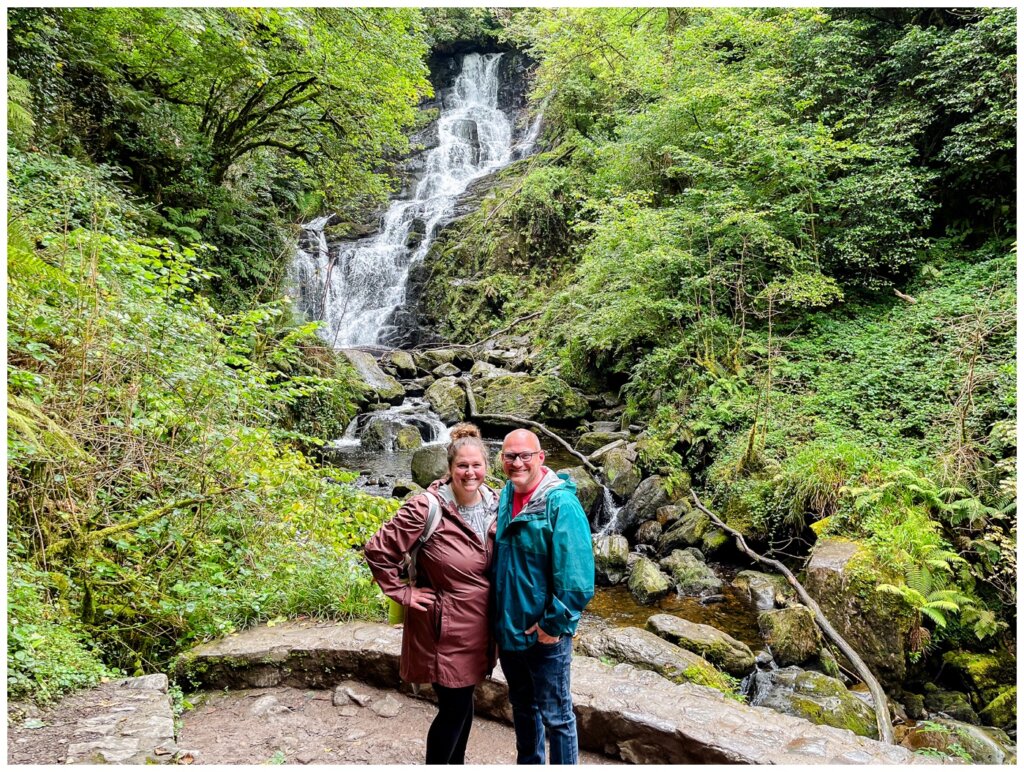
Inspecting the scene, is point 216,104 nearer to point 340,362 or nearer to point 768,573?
point 340,362

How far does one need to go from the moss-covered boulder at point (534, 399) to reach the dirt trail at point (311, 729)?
10.2 meters

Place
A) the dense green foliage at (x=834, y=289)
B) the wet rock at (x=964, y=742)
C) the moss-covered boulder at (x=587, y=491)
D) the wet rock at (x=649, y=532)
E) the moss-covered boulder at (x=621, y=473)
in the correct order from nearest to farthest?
the wet rock at (x=964, y=742) → the dense green foliage at (x=834, y=289) → the wet rock at (x=649, y=532) → the moss-covered boulder at (x=587, y=491) → the moss-covered boulder at (x=621, y=473)

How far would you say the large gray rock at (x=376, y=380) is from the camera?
15.4m

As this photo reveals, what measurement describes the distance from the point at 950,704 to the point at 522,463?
575cm

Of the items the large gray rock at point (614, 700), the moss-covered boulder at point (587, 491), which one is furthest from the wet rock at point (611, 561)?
the large gray rock at point (614, 700)

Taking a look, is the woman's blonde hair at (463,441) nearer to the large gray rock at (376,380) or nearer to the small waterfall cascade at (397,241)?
the large gray rock at (376,380)

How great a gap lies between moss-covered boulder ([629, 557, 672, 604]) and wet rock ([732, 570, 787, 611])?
0.99 meters

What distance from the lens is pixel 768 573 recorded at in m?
7.78

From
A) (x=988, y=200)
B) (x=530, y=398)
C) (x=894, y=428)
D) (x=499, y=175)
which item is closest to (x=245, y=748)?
(x=894, y=428)

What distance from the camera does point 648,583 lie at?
7.53 meters

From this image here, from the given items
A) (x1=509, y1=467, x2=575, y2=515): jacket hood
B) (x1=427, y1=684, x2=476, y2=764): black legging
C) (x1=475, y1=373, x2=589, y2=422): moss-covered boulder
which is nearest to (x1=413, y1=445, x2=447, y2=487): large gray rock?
(x1=475, y1=373, x2=589, y2=422): moss-covered boulder

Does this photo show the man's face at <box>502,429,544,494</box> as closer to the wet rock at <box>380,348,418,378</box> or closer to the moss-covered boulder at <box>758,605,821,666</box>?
the moss-covered boulder at <box>758,605,821,666</box>

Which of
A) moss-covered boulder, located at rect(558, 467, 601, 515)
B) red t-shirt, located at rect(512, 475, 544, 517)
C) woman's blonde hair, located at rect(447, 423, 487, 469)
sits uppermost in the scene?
woman's blonde hair, located at rect(447, 423, 487, 469)

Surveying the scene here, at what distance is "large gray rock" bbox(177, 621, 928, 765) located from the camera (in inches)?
125
